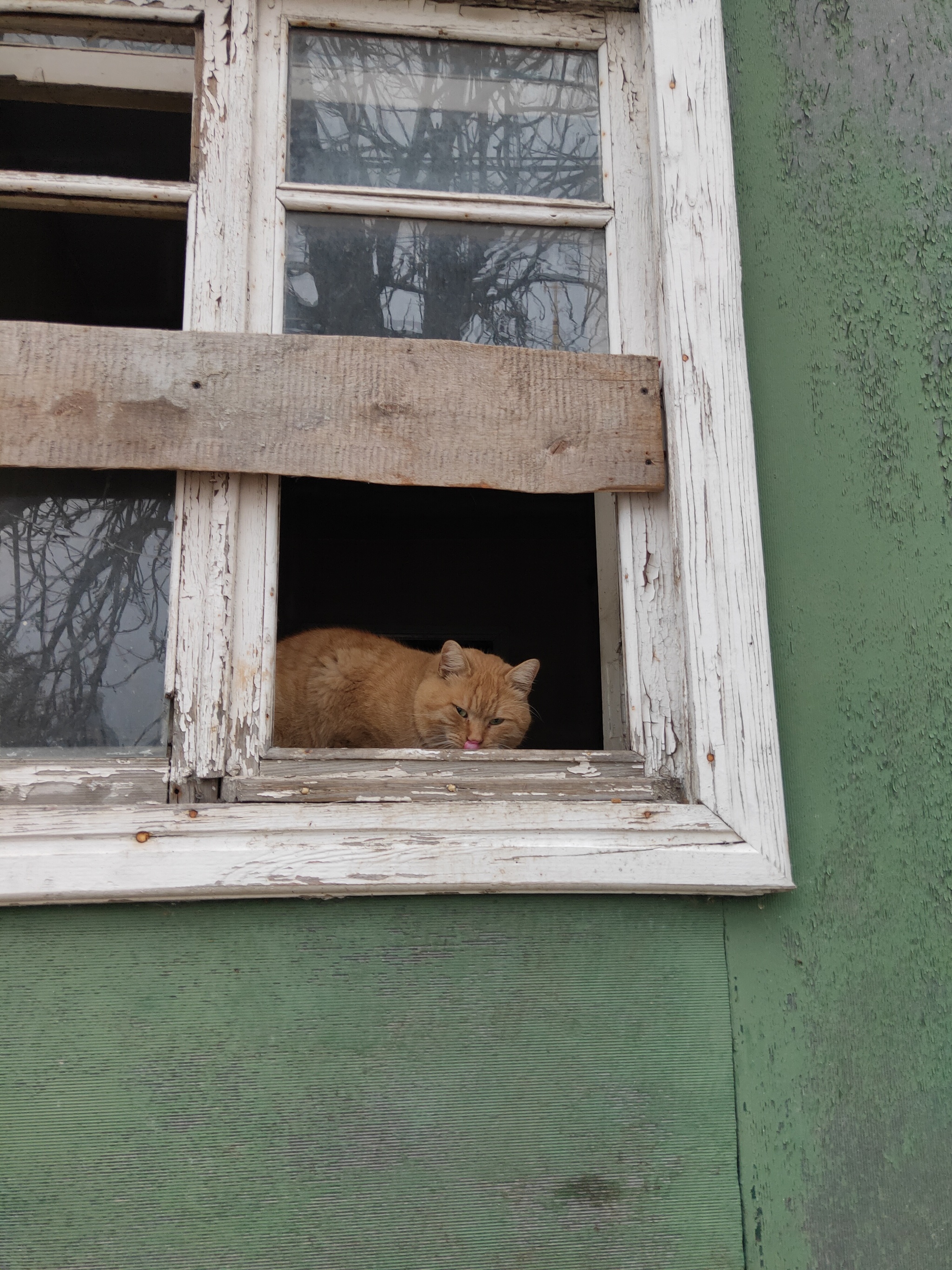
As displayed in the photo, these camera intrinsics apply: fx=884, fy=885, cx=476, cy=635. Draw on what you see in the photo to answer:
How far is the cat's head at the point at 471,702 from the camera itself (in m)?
2.77

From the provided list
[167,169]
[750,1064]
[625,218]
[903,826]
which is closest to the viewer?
[750,1064]

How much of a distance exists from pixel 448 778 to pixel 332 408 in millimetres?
642

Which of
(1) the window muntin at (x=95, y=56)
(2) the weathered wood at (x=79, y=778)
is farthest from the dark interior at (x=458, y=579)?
(2) the weathered wood at (x=79, y=778)

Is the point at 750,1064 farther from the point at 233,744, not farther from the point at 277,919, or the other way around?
the point at 233,744

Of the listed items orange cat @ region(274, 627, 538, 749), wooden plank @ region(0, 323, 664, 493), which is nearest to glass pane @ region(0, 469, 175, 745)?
wooden plank @ region(0, 323, 664, 493)

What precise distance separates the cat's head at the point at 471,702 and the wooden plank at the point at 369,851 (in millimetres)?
1347

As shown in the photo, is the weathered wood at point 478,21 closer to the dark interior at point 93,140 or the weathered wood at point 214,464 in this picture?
the weathered wood at point 214,464

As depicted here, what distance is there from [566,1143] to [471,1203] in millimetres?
153

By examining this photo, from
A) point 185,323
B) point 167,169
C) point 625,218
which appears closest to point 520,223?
point 625,218

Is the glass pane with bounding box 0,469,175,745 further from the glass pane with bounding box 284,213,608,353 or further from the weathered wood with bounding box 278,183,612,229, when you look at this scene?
the weathered wood with bounding box 278,183,612,229

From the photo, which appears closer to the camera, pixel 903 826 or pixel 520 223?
pixel 903 826

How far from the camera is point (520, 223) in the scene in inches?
67.1

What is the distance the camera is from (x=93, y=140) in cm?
317

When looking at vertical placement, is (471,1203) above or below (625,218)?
below
